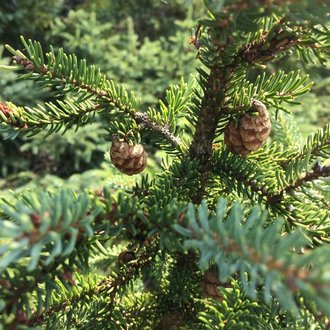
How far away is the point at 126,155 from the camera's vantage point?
2.10 feet

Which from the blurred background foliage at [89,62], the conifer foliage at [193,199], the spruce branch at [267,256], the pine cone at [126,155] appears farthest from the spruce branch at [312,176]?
the blurred background foliage at [89,62]

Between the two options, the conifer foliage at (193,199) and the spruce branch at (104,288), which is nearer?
the conifer foliage at (193,199)

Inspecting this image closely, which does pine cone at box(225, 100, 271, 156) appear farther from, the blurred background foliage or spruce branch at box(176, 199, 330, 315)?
the blurred background foliage

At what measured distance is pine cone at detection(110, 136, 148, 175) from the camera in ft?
2.09

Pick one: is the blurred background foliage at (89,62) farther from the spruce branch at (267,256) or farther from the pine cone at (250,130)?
the spruce branch at (267,256)

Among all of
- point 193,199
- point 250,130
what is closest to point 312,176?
point 250,130

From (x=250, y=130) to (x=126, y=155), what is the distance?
200 mm

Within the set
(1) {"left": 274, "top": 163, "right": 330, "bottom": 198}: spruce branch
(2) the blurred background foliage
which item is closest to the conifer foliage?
(1) {"left": 274, "top": 163, "right": 330, "bottom": 198}: spruce branch

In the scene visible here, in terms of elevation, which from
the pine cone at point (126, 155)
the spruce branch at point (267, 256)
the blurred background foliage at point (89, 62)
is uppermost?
the spruce branch at point (267, 256)

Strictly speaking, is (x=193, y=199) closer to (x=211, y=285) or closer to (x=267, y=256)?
(x=211, y=285)

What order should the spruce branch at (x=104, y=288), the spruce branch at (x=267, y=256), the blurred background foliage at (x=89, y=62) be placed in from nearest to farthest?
the spruce branch at (x=267, y=256) → the spruce branch at (x=104, y=288) → the blurred background foliage at (x=89, y=62)

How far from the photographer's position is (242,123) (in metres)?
0.59

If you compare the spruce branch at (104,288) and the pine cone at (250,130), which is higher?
the pine cone at (250,130)

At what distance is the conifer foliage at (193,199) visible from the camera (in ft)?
1.30
